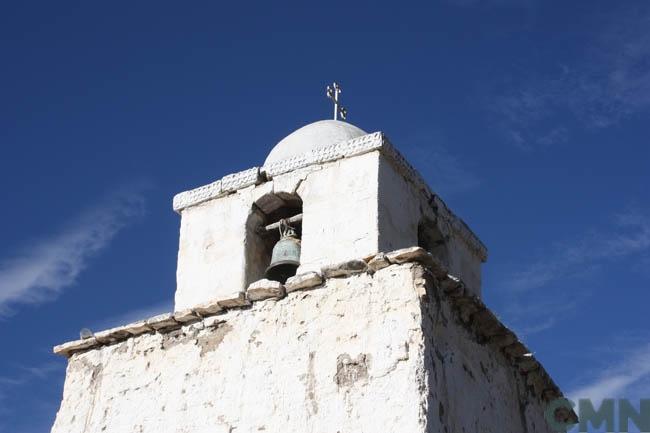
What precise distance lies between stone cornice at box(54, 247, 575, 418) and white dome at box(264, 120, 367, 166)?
137cm

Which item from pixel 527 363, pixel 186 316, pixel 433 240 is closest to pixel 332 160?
pixel 433 240

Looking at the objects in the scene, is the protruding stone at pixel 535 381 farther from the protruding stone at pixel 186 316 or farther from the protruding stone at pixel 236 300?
the protruding stone at pixel 186 316

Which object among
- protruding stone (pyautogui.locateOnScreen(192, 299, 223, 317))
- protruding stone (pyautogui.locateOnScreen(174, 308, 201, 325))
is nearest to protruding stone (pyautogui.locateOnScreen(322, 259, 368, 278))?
protruding stone (pyautogui.locateOnScreen(192, 299, 223, 317))

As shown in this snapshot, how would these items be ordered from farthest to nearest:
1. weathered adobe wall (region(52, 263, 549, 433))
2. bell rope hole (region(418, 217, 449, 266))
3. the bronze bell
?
bell rope hole (region(418, 217, 449, 266)) < the bronze bell < weathered adobe wall (region(52, 263, 549, 433))

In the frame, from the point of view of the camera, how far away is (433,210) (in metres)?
8.29

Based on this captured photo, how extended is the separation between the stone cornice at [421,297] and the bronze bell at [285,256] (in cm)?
49

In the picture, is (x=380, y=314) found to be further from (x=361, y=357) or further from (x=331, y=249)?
(x=331, y=249)

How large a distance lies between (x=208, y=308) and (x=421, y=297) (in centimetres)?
152

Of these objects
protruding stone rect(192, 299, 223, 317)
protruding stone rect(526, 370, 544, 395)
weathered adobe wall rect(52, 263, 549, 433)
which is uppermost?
protruding stone rect(192, 299, 223, 317)

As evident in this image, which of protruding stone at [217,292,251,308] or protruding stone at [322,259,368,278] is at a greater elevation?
protruding stone at [322,259,368,278]

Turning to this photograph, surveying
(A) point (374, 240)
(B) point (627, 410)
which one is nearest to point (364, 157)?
(A) point (374, 240)

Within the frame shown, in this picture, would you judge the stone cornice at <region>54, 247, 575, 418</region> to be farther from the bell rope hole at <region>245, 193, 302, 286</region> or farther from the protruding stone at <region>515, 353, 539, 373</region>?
the bell rope hole at <region>245, 193, 302, 286</region>

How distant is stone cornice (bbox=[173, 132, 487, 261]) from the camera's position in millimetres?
7758

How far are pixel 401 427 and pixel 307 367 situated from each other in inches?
31.5
